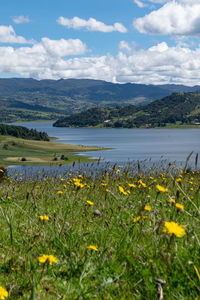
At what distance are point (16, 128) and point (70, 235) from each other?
198180 millimetres

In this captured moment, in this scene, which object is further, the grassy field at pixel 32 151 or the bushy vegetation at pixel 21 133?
the bushy vegetation at pixel 21 133

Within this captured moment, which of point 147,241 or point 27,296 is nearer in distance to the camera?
point 27,296

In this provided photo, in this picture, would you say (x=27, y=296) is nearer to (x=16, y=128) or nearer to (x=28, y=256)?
(x=28, y=256)

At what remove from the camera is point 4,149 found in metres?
137

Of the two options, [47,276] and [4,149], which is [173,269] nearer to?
[47,276]

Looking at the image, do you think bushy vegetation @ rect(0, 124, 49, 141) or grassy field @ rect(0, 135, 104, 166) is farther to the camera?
bushy vegetation @ rect(0, 124, 49, 141)

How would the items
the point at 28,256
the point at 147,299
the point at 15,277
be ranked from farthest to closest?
the point at 28,256, the point at 15,277, the point at 147,299

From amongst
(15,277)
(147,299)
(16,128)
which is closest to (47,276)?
(15,277)

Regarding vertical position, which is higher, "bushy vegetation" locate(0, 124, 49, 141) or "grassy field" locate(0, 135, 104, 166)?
"bushy vegetation" locate(0, 124, 49, 141)

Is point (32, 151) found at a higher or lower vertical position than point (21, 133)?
lower

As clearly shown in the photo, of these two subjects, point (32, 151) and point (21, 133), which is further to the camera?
point (21, 133)

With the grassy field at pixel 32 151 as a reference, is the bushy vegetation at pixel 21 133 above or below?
above

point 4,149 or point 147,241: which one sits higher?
point 147,241

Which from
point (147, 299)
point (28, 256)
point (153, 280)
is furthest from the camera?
point (28, 256)
